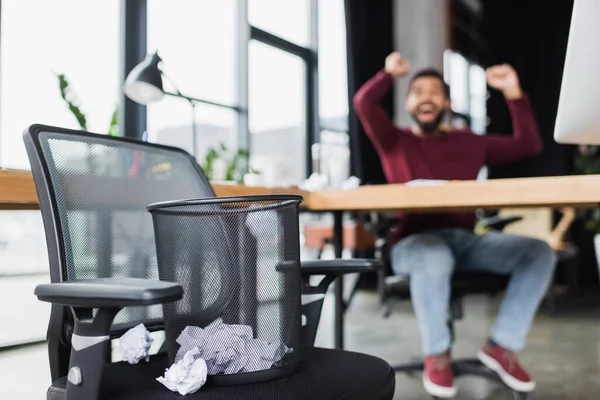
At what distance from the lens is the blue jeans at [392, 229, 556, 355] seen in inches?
79.1

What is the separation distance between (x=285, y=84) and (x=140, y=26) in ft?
5.99

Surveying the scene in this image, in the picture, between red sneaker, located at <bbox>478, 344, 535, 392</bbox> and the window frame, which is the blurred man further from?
the window frame

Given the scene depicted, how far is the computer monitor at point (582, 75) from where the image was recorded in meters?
0.89

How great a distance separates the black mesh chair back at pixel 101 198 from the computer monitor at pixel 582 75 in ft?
2.46

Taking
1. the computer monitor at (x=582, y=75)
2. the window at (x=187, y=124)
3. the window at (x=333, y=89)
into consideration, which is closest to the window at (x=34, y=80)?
the window at (x=187, y=124)

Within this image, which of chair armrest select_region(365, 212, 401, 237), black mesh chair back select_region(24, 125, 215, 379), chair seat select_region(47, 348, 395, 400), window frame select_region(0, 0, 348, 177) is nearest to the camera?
chair seat select_region(47, 348, 395, 400)

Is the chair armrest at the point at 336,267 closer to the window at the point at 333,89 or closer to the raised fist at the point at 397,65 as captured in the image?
the raised fist at the point at 397,65

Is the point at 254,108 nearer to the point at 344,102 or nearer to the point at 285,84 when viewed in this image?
the point at 285,84

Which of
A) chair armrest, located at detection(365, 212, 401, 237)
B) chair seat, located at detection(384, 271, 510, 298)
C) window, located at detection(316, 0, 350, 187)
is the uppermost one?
window, located at detection(316, 0, 350, 187)

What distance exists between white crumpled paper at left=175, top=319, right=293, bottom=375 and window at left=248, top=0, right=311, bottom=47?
158 inches

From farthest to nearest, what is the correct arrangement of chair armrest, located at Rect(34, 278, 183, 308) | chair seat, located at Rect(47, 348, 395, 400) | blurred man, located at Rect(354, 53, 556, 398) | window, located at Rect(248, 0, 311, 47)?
window, located at Rect(248, 0, 311, 47) < blurred man, located at Rect(354, 53, 556, 398) < chair seat, located at Rect(47, 348, 395, 400) < chair armrest, located at Rect(34, 278, 183, 308)

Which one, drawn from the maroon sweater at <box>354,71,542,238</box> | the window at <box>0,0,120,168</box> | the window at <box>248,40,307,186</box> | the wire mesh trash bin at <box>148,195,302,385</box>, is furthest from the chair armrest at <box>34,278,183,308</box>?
the window at <box>248,40,307,186</box>

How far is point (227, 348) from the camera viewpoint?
0.93 meters

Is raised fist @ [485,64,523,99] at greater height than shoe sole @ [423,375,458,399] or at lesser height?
greater
